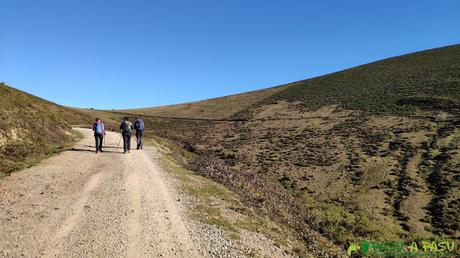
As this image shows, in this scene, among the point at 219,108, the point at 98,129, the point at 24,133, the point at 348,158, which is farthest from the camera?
the point at 219,108

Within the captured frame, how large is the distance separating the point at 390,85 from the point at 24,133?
6161 centimetres

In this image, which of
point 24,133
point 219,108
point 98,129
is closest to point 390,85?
point 219,108

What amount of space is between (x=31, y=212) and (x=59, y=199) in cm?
148

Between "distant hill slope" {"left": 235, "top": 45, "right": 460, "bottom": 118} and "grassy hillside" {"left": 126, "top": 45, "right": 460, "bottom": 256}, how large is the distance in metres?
0.39

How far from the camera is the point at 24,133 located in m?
22.1

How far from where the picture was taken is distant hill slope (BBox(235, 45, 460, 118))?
179ft

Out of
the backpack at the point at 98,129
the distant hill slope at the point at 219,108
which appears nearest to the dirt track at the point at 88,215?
the backpack at the point at 98,129

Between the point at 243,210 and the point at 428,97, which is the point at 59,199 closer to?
the point at 243,210

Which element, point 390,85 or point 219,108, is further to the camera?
point 219,108

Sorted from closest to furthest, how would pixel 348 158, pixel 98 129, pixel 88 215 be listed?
pixel 88 215 < pixel 98 129 < pixel 348 158

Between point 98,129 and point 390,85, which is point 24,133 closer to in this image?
point 98,129

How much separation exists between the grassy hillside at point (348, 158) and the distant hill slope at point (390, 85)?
0.39 metres

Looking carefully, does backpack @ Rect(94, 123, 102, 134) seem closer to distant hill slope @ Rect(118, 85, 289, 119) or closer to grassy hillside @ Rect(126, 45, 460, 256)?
grassy hillside @ Rect(126, 45, 460, 256)

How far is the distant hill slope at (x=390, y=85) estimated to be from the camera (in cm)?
5459
